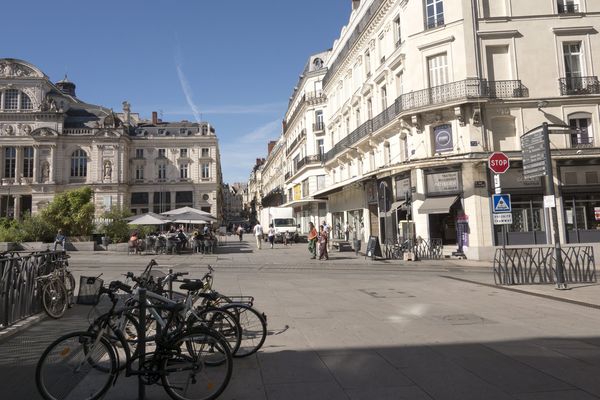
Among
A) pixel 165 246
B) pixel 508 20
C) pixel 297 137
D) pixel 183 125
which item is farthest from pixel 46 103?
pixel 508 20

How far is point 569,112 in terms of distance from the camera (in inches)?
837

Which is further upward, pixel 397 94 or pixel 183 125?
pixel 183 125

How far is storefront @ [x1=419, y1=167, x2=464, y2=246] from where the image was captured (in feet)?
69.9

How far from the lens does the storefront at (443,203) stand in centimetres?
2130

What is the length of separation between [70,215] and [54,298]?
72.0 ft

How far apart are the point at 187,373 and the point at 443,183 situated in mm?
19731

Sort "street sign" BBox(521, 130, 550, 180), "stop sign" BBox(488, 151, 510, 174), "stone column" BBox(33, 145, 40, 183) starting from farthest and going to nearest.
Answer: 1. "stone column" BBox(33, 145, 40, 183)
2. "stop sign" BBox(488, 151, 510, 174)
3. "street sign" BBox(521, 130, 550, 180)

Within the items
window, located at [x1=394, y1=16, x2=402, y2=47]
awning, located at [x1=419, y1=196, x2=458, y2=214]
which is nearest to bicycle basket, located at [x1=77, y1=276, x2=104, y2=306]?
awning, located at [x1=419, y1=196, x2=458, y2=214]

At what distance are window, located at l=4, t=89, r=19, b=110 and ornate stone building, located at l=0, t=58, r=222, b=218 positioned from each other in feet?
0.52

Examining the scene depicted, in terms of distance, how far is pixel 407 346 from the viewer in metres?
5.91

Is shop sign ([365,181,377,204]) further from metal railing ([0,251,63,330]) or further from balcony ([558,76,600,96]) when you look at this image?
metal railing ([0,251,63,330])

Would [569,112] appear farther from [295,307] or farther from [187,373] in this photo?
[187,373]

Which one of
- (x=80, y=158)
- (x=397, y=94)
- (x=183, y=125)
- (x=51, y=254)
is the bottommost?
(x=51, y=254)

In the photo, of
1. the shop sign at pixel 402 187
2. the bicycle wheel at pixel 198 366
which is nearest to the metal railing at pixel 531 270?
the bicycle wheel at pixel 198 366
